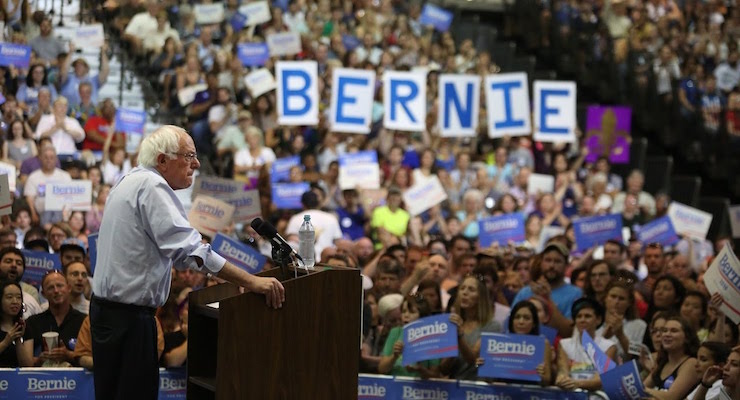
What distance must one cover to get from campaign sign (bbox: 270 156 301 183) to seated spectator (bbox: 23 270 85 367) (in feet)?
17.4

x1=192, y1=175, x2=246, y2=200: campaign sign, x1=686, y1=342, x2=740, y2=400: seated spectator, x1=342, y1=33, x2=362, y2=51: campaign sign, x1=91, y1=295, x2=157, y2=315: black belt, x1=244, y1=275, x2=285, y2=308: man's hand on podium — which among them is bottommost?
x1=686, y1=342, x2=740, y2=400: seated spectator

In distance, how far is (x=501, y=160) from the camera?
48.4 feet

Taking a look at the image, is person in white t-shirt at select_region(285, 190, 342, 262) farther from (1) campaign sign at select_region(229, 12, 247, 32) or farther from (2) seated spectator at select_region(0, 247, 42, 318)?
(1) campaign sign at select_region(229, 12, 247, 32)

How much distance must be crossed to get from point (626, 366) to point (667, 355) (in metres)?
0.53

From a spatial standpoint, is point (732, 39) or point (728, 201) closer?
point (728, 201)

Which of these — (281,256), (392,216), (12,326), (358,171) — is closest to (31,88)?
(358,171)

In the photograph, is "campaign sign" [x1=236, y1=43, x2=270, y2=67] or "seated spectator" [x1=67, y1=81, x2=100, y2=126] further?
"campaign sign" [x1=236, y1=43, x2=270, y2=67]

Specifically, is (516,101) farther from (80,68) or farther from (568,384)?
(568,384)

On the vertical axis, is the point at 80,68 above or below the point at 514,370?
above

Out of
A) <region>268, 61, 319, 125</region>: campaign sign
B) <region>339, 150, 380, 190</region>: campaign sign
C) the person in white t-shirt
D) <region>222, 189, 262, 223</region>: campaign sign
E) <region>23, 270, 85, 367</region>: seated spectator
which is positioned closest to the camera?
<region>23, 270, 85, 367</region>: seated spectator

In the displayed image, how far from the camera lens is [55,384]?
24.6ft

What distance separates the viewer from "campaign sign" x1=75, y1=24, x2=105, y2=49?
14039 mm

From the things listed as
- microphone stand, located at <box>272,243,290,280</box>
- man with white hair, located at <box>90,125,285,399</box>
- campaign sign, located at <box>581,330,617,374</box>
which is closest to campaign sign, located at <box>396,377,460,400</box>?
campaign sign, located at <box>581,330,617,374</box>

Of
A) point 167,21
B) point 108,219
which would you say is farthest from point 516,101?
point 108,219
